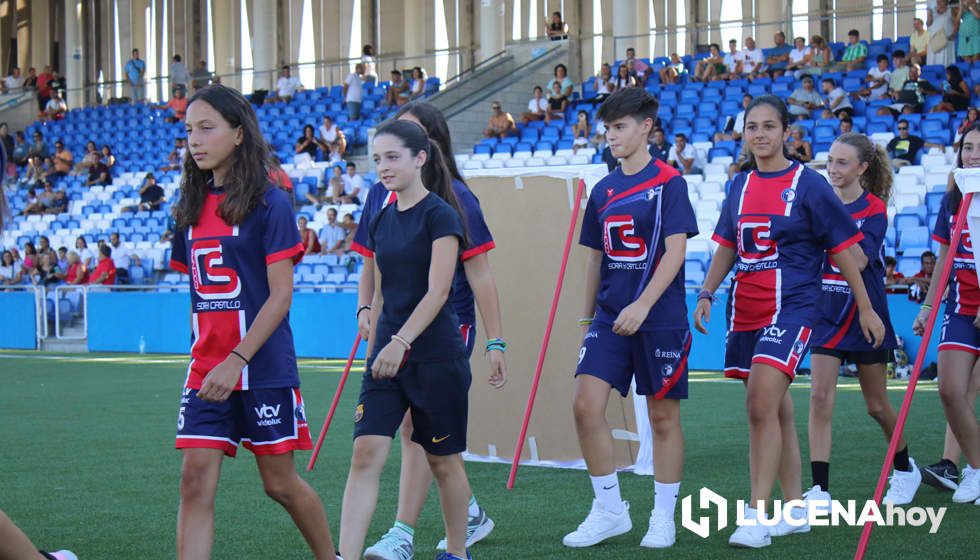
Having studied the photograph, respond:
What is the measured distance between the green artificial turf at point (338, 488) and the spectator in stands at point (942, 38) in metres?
9.01

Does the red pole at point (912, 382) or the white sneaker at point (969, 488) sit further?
the white sneaker at point (969, 488)

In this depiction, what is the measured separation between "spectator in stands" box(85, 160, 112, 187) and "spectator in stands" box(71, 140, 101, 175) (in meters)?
0.27

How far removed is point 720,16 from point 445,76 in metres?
7.33

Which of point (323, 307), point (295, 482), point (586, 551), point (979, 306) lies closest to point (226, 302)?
point (295, 482)

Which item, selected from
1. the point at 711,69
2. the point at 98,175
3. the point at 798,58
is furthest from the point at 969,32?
the point at 98,175

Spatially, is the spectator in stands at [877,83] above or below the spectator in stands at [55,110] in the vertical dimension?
below

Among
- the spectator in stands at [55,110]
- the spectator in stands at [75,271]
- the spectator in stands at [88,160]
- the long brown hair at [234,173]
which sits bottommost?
the spectator in stands at [75,271]

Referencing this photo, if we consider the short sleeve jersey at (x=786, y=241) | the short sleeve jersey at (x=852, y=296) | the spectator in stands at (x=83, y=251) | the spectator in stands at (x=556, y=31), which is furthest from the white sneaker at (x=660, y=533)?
the spectator in stands at (x=556, y=31)

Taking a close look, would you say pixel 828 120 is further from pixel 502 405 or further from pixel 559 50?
pixel 502 405

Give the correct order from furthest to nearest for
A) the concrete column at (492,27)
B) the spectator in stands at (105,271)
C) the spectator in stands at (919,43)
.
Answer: the concrete column at (492,27)
the spectator in stands at (105,271)
the spectator in stands at (919,43)

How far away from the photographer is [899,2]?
26.9 metres

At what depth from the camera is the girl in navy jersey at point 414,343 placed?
179 inches

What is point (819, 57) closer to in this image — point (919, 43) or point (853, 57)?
point (853, 57)

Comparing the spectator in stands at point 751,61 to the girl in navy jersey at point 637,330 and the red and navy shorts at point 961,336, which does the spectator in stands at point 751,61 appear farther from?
the girl in navy jersey at point 637,330
